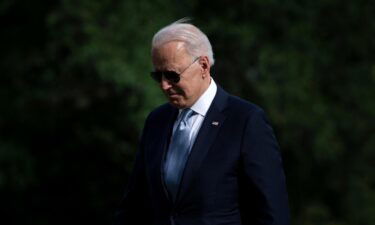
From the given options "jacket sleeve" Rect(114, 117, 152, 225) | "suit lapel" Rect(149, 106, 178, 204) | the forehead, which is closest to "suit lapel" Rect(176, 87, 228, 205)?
"suit lapel" Rect(149, 106, 178, 204)

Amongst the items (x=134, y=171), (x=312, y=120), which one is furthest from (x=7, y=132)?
(x=134, y=171)

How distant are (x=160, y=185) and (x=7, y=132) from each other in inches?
374

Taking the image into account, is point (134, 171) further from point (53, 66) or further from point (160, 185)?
point (53, 66)

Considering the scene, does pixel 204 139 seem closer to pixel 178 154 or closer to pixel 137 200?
pixel 178 154

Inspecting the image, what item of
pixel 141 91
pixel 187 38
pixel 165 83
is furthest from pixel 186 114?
pixel 141 91

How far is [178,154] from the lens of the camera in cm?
353

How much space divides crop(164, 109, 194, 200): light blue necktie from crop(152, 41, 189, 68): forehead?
0.23 meters

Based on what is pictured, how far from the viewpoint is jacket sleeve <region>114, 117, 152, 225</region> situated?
3766mm

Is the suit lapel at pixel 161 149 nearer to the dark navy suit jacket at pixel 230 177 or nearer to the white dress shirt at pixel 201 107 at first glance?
the dark navy suit jacket at pixel 230 177

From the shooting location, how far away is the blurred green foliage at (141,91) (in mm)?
11273

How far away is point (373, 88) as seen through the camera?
12.1 meters

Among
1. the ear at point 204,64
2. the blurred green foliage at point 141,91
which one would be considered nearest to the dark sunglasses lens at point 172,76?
the ear at point 204,64

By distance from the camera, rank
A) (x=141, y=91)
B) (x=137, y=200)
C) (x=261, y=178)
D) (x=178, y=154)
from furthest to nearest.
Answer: (x=141, y=91), (x=137, y=200), (x=178, y=154), (x=261, y=178)

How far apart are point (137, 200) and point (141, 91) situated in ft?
22.6
